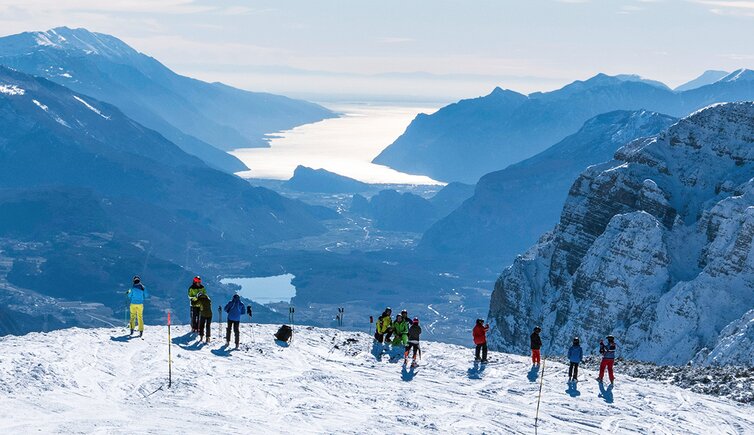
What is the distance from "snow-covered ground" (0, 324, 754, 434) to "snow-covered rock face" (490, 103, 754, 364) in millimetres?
40639

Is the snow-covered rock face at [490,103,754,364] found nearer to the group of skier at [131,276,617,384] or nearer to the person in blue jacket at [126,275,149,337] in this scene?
the group of skier at [131,276,617,384]

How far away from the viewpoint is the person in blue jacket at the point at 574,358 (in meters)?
55.4

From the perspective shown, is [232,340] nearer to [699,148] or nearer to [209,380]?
[209,380]

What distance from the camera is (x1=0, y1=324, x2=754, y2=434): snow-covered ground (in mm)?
44250

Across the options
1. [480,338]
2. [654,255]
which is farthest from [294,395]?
[654,255]

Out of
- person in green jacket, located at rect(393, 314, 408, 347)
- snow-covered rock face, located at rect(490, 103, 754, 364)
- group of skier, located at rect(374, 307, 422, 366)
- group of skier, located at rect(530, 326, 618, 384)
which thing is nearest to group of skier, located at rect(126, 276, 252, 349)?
group of skier, located at rect(374, 307, 422, 366)

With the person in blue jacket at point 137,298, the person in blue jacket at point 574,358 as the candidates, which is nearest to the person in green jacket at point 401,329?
the person in blue jacket at point 574,358

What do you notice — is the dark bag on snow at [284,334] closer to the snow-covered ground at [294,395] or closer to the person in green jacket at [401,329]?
the snow-covered ground at [294,395]

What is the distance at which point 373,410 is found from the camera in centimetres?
4803

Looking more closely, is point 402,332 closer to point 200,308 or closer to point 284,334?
point 284,334

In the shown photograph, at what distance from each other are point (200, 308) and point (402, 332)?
11993mm

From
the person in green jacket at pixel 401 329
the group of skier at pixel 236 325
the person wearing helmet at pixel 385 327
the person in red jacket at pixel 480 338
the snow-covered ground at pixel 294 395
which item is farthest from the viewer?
the person wearing helmet at pixel 385 327

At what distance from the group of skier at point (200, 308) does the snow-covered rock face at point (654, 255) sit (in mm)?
48849

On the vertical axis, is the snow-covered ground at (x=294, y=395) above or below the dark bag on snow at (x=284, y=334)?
below
